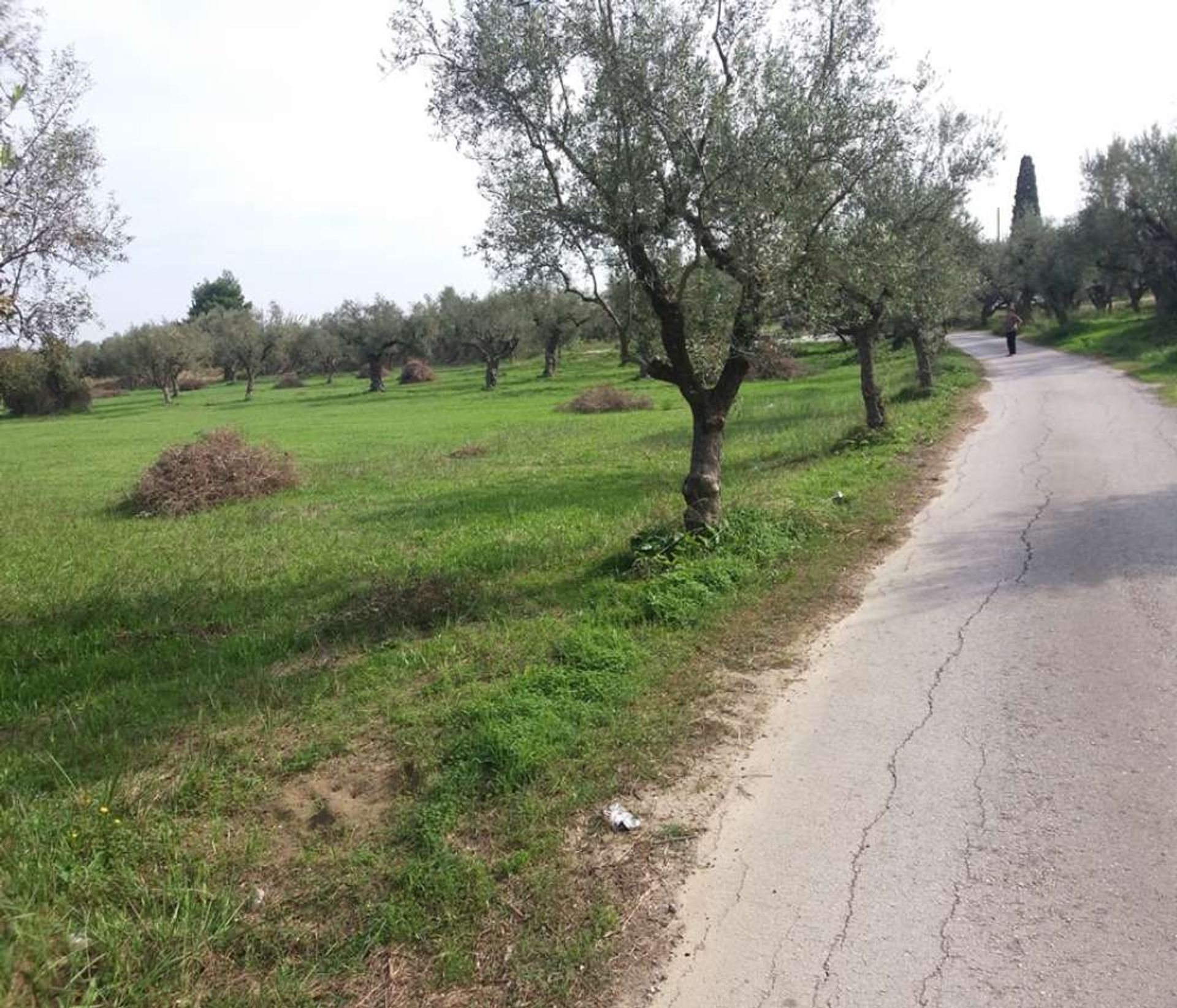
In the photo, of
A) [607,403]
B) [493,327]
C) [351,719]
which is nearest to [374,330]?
[493,327]

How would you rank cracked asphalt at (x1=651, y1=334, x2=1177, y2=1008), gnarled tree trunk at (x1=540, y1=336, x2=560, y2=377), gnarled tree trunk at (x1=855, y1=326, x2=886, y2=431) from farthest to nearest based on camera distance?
gnarled tree trunk at (x1=540, y1=336, x2=560, y2=377)
gnarled tree trunk at (x1=855, y1=326, x2=886, y2=431)
cracked asphalt at (x1=651, y1=334, x2=1177, y2=1008)

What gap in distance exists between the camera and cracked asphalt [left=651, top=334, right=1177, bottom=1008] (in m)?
3.31

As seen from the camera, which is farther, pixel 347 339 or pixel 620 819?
pixel 347 339

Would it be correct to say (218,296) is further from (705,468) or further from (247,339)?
(705,468)

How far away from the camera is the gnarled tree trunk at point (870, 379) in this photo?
17.6m

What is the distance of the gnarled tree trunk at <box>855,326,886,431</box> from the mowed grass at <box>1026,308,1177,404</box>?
667cm

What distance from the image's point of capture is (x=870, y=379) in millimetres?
17734

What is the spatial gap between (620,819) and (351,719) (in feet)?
7.15

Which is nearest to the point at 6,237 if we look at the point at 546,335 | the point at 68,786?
the point at 68,786

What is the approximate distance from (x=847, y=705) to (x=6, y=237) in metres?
10.6

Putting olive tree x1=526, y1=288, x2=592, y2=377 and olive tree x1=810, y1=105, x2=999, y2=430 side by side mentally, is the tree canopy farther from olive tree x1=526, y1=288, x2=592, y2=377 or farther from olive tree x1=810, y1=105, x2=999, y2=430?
olive tree x1=810, y1=105, x2=999, y2=430

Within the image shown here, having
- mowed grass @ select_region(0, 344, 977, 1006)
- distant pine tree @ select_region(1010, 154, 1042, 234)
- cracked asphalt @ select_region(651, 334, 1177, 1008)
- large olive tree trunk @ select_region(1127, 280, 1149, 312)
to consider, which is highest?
distant pine tree @ select_region(1010, 154, 1042, 234)

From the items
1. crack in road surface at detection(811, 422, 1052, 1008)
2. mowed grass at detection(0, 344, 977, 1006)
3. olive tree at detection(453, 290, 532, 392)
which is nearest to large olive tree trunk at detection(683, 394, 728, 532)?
mowed grass at detection(0, 344, 977, 1006)

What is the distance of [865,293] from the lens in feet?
41.8
